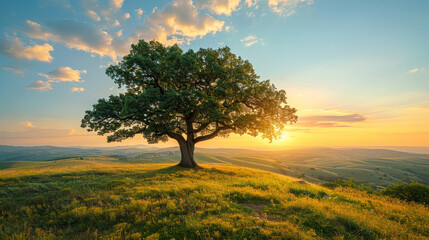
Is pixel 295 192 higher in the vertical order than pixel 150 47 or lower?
lower

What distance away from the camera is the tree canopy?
1905cm

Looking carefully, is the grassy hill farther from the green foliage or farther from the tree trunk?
the tree trunk

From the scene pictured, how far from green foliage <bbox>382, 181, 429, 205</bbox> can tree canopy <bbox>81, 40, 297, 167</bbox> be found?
11.2 m

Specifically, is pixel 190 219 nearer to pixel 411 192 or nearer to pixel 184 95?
pixel 184 95

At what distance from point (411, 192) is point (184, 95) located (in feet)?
71.8

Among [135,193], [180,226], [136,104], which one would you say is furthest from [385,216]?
[136,104]

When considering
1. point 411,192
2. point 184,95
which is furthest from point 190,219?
point 411,192

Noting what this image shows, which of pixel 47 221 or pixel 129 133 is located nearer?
pixel 47 221

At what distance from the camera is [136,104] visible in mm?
18609

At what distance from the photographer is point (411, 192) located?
1340 centimetres

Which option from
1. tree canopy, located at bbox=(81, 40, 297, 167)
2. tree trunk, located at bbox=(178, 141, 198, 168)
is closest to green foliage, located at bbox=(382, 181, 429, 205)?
tree canopy, located at bbox=(81, 40, 297, 167)

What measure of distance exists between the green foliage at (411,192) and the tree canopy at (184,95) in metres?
11.2

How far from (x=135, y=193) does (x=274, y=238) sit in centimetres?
818

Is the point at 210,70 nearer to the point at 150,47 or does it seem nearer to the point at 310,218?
the point at 150,47
